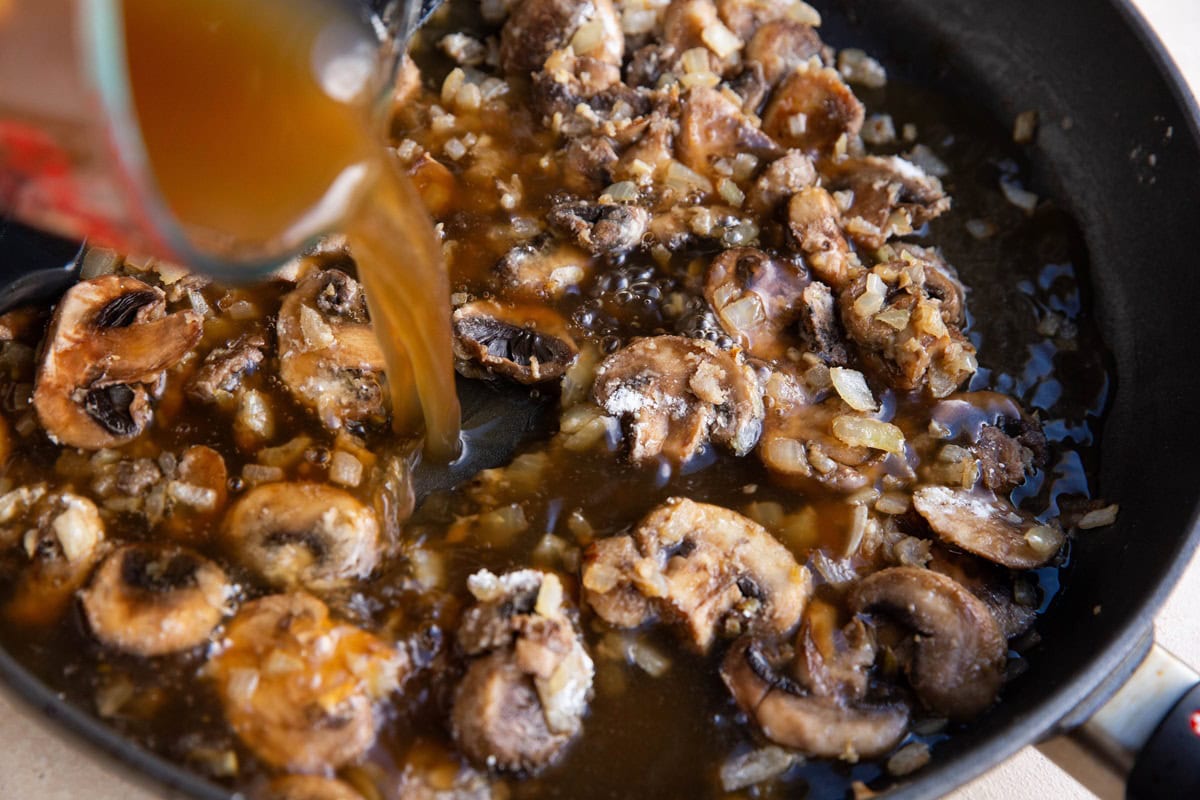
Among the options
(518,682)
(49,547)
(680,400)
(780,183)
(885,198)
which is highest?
(885,198)

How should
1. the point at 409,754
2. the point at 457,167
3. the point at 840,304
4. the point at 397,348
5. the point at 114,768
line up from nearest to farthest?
the point at 114,768
the point at 409,754
the point at 397,348
the point at 840,304
the point at 457,167

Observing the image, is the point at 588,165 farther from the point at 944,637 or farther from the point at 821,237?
the point at 944,637

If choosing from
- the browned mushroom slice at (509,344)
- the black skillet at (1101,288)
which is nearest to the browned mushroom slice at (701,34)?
the black skillet at (1101,288)

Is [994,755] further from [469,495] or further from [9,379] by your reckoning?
[9,379]

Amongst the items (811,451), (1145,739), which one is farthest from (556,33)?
(1145,739)

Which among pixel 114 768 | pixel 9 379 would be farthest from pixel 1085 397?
pixel 9 379
